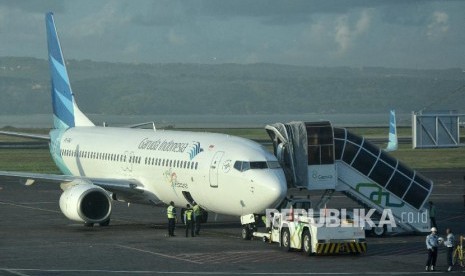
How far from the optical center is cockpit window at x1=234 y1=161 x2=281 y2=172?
41125 mm

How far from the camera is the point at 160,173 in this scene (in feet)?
156

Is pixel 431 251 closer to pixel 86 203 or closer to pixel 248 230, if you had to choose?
pixel 248 230

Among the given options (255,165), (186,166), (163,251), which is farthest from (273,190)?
(186,166)

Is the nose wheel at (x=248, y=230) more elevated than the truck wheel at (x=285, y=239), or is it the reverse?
the nose wheel at (x=248, y=230)

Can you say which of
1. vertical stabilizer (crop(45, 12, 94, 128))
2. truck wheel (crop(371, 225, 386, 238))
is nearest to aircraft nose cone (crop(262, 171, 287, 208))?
truck wheel (crop(371, 225, 386, 238))

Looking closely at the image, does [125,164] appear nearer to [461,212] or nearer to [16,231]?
[16,231]

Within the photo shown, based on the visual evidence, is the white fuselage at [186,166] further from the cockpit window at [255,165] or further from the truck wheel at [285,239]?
the truck wheel at [285,239]

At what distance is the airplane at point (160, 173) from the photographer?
135ft

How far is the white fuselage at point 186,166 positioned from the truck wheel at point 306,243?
7.60ft

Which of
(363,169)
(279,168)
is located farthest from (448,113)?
(279,168)

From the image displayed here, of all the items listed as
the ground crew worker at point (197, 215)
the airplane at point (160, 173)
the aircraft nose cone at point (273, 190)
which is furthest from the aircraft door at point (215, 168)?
the aircraft nose cone at point (273, 190)

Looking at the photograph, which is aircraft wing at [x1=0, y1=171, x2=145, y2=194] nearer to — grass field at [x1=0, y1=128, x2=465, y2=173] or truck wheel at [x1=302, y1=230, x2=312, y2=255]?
truck wheel at [x1=302, y1=230, x2=312, y2=255]

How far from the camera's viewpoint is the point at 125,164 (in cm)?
5116

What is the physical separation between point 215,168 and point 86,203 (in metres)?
7.94
